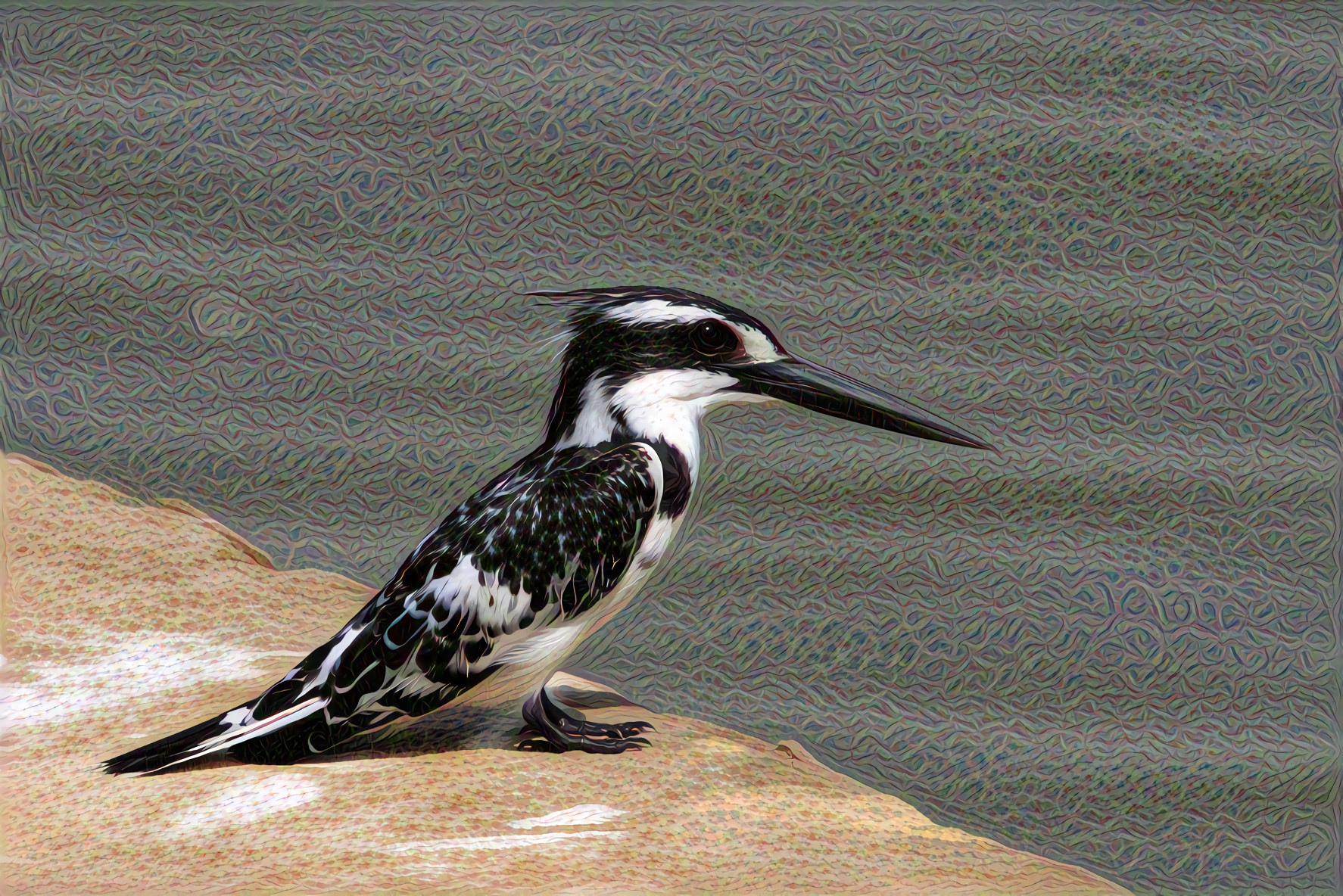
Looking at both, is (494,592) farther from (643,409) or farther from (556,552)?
(643,409)

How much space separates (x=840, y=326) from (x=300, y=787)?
125 cm

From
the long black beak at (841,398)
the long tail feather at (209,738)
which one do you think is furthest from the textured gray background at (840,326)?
the long tail feather at (209,738)

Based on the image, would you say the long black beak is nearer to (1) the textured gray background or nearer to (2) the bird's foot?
(1) the textured gray background

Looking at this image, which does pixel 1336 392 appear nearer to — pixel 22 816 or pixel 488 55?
pixel 488 55

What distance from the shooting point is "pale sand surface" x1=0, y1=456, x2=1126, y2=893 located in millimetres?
1573

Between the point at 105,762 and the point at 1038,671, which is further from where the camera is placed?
the point at 1038,671

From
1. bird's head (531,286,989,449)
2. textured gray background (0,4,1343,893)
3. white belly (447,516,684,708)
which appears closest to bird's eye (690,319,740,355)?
bird's head (531,286,989,449)

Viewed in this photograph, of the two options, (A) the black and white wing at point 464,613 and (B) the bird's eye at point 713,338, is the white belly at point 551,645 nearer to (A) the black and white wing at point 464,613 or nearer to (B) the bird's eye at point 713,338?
(A) the black and white wing at point 464,613

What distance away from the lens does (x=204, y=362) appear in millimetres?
1834

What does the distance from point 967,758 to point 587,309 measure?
3.58 feet

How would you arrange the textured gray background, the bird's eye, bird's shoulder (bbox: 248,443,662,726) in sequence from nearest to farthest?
bird's shoulder (bbox: 248,443,662,726) → the bird's eye → the textured gray background

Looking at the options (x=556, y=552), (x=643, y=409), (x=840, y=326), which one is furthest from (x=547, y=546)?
(x=840, y=326)

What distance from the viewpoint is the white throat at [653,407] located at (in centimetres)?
165

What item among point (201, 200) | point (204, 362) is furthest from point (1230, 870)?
point (201, 200)
